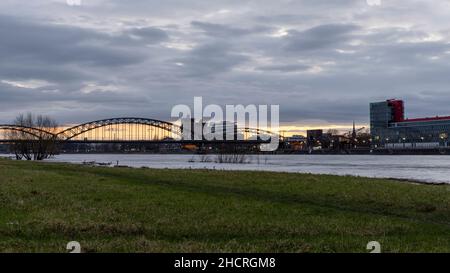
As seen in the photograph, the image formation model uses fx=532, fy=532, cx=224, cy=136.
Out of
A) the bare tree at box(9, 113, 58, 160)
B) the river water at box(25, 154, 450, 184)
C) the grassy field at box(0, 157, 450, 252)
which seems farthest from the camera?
the bare tree at box(9, 113, 58, 160)

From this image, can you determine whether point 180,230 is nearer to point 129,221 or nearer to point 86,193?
point 129,221

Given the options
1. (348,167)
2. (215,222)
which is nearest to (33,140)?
(348,167)

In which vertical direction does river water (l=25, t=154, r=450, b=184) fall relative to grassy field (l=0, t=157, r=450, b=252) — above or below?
below

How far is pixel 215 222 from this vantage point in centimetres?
1293

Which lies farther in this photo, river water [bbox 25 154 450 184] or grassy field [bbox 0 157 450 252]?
river water [bbox 25 154 450 184]

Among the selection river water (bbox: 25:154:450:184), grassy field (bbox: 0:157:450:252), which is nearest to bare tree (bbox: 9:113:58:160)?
river water (bbox: 25:154:450:184)

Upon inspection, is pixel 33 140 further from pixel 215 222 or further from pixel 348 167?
pixel 215 222

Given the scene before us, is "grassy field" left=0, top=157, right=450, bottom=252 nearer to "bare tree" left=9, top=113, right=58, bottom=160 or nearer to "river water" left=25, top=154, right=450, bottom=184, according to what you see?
"river water" left=25, top=154, right=450, bottom=184

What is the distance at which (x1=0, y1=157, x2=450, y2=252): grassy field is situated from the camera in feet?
32.3

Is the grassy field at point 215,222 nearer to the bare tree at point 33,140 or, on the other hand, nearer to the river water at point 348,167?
the river water at point 348,167
